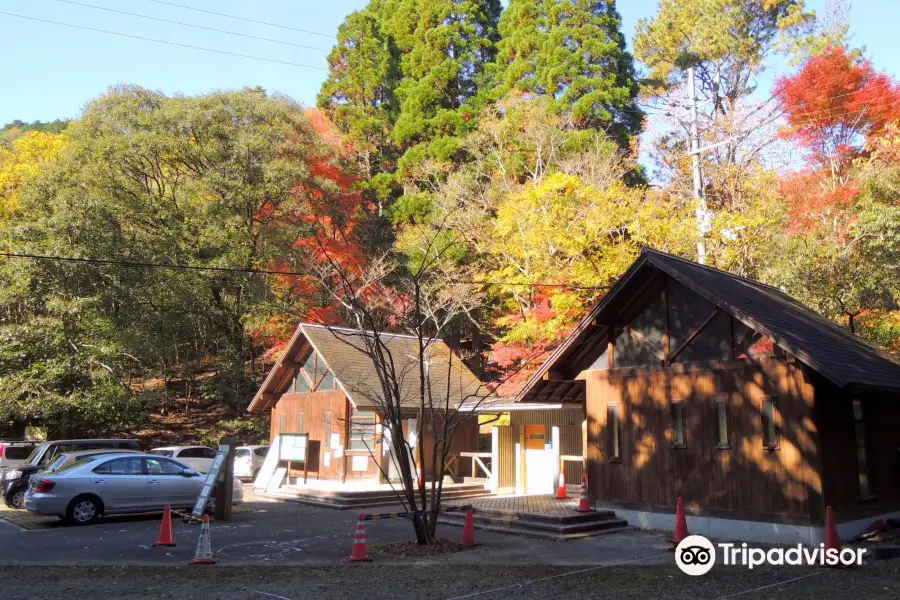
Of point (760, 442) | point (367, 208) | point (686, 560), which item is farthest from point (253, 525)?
point (367, 208)

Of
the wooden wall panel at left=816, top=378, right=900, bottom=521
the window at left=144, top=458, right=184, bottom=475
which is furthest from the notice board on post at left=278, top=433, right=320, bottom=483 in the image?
the wooden wall panel at left=816, top=378, right=900, bottom=521

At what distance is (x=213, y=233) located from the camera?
33.1 m

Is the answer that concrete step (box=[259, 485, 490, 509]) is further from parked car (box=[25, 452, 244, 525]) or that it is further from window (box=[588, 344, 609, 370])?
window (box=[588, 344, 609, 370])

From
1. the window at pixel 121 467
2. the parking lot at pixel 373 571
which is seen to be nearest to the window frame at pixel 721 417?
the parking lot at pixel 373 571

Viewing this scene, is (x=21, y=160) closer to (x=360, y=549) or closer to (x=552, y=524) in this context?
(x=360, y=549)

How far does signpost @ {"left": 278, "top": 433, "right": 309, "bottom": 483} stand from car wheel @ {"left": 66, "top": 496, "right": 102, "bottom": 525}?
341 inches

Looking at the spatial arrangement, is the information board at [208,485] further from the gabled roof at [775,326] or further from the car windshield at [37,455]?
the gabled roof at [775,326]

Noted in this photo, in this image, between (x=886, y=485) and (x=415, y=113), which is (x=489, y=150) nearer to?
(x=415, y=113)

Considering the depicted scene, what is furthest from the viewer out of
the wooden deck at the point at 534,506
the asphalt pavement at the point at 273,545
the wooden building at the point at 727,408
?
the wooden deck at the point at 534,506

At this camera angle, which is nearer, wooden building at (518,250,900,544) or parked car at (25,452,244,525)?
wooden building at (518,250,900,544)

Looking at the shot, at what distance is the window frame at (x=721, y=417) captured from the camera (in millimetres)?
13219

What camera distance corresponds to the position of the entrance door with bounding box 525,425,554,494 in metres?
21.5

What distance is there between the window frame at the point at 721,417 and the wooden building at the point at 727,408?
0.03 m

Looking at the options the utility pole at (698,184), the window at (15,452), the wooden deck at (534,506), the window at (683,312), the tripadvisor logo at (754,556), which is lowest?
the tripadvisor logo at (754,556)
